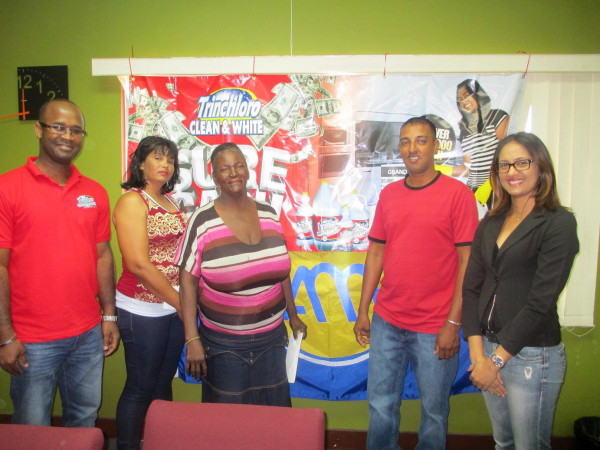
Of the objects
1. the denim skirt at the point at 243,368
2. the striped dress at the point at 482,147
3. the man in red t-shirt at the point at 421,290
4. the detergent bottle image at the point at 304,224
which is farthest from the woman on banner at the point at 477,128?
the denim skirt at the point at 243,368

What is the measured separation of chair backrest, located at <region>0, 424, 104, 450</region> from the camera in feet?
2.87

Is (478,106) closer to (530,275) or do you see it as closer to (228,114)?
(530,275)

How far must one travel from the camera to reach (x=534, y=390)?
128 cm

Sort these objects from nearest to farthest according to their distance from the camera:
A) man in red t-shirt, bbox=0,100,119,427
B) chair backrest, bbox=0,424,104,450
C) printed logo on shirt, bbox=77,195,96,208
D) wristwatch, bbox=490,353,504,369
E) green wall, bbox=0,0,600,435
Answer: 1. chair backrest, bbox=0,424,104,450
2. wristwatch, bbox=490,353,504,369
3. man in red t-shirt, bbox=0,100,119,427
4. printed logo on shirt, bbox=77,195,96,208
5. green wall, bbox=0,0,600,435

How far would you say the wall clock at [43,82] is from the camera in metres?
2.26

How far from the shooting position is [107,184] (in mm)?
2330

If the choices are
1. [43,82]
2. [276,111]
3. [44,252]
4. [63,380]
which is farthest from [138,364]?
[43,82]

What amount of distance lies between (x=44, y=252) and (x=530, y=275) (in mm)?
1863

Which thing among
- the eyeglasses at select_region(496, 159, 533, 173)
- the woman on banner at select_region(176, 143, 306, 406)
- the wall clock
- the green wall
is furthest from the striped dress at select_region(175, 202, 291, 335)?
the wall clock

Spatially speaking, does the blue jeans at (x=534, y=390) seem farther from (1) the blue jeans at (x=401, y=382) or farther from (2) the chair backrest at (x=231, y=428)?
(2) the chair backrest at (x=231, y=428)

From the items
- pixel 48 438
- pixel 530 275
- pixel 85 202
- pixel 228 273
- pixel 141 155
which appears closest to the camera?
pixel 48 438

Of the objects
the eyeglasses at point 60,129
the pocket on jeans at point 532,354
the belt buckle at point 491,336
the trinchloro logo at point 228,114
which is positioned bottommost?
the pocket on jeans at point 532,354

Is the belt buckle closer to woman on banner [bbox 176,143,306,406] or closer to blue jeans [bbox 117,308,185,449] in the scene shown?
woman on banner [bbox 176,143,306,406]

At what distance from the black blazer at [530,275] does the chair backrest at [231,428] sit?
2.62 ft
